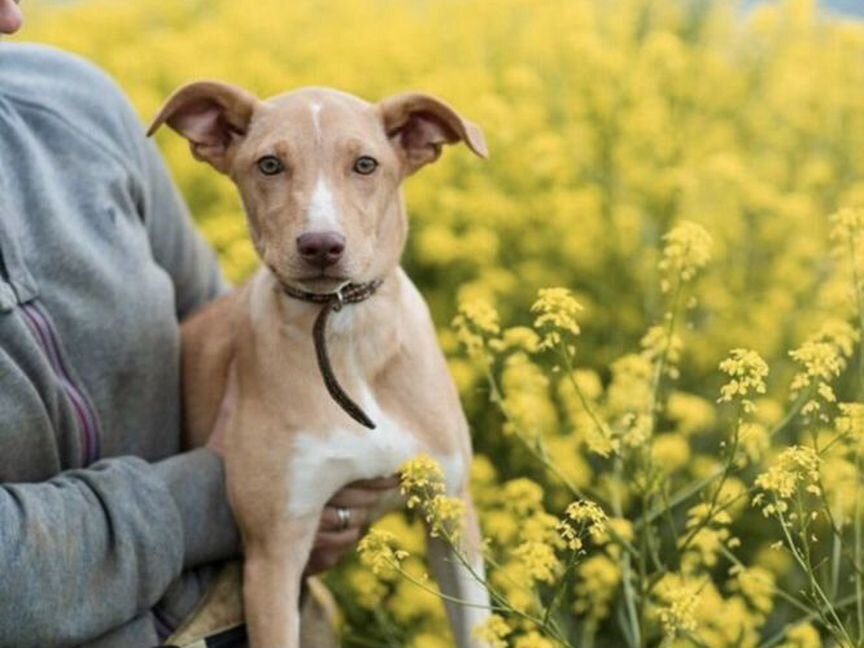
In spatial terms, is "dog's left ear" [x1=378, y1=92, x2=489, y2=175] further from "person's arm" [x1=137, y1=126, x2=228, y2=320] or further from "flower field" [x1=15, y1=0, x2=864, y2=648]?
"person's arm" [x1=137, y1=126, x2=228, y2=320]

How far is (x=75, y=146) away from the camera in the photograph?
10.5 feet

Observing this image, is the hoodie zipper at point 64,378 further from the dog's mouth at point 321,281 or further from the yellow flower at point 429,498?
the yellow flower at point 429,498

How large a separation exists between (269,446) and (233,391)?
227 millimetres

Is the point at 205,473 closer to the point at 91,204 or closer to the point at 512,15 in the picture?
the point at 91,204

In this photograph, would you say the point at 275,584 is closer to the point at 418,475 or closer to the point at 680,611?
the point at 418,475

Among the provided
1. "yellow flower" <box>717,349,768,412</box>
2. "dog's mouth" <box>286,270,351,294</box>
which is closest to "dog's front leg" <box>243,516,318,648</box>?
"dog's mouth" <box>286,270,351,294</box>

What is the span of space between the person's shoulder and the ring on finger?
865mm

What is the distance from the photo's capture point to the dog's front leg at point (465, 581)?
3182 mm

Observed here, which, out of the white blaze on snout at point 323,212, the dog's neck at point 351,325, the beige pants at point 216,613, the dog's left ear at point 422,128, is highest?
the dog's left ear at point 422,128

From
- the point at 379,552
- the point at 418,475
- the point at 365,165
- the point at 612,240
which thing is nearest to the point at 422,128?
the point at 365,165

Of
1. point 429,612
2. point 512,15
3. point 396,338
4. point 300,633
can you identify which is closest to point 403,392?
point 396,338

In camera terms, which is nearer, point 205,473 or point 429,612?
point 205,473

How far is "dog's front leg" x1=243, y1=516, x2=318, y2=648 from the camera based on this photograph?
9.94 feet

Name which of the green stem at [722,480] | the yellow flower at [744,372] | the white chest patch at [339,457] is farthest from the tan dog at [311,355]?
the yellow flower at [744,372]
